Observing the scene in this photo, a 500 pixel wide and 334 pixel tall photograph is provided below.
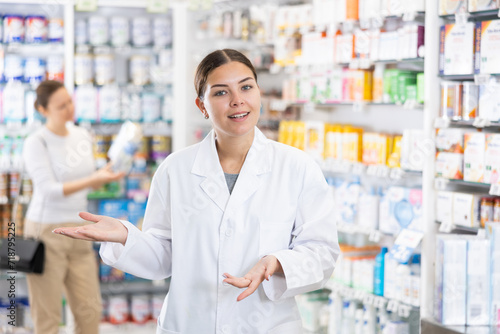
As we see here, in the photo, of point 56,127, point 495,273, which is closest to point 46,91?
point 56,127

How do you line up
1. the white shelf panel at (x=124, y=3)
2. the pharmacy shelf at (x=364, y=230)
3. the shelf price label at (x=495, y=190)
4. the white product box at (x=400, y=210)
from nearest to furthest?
the shelf price label at (x=495, y=190) < the white product box at (x=400, y=210) < the pharmacy shelf at (x=364, y=230) < the white shelf panel at (x=124, y=3)

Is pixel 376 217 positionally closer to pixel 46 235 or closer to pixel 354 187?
pixel 354 187

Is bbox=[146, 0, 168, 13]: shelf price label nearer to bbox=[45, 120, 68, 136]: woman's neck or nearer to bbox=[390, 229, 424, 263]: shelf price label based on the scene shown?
bbox=[45, 120, 68, 136]: woman's neck

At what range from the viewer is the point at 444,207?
421 centimetres

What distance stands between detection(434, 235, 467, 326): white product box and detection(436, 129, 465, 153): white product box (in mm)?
1485

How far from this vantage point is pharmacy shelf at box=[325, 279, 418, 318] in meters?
4.52

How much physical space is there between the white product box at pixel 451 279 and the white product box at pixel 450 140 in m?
1.49

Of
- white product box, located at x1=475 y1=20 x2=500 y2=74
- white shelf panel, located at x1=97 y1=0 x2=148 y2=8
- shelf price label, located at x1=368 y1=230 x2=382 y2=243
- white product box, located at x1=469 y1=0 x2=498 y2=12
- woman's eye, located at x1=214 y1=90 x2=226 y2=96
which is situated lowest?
shelf price label, located at x1=368 y1=230 x2=382 y2=243

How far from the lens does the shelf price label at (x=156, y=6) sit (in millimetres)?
6348

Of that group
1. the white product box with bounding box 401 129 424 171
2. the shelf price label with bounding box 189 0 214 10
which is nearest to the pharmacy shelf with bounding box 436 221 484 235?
the white product box with bounding box 401 129 424 171

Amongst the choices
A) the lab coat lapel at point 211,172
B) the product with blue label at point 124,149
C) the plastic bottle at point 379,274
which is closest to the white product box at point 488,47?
the plastic bottle at point 379,274

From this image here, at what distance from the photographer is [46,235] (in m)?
4.61

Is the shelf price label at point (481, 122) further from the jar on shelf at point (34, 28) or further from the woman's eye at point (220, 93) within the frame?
the jar on shelf at point (34, 28)

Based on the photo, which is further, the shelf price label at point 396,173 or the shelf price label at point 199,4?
the shelf price label at point 199,4
